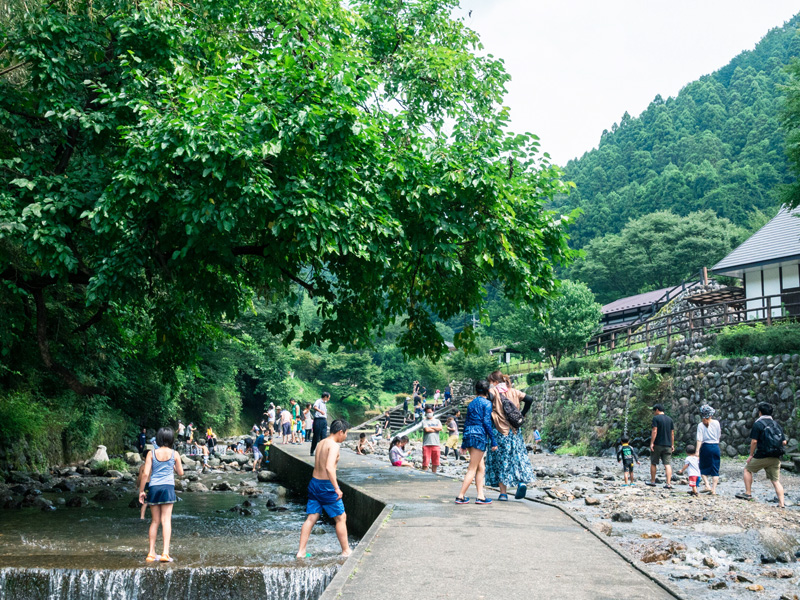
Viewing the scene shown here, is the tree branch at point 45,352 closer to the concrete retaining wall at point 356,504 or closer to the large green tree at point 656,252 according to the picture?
the concrete retaining wall at point 356,504

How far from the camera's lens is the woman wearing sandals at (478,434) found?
9.26m

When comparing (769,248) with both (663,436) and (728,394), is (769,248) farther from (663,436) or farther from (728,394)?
(663,436)

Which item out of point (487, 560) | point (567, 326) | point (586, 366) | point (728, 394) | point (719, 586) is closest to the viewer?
point (487, 560)

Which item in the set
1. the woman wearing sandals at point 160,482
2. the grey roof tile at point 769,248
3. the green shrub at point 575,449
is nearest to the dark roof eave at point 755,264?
the grey roof tile at point 769,248

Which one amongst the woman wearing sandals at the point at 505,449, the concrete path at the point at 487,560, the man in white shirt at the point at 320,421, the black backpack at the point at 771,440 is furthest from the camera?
the man in white shirt at the point at 320,421

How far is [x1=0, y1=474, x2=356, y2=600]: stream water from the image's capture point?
23.3ft

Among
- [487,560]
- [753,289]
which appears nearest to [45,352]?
[487,560]

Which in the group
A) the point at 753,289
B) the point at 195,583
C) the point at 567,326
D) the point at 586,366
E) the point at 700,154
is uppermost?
the point at 700,154

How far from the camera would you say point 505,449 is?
10.0 metres

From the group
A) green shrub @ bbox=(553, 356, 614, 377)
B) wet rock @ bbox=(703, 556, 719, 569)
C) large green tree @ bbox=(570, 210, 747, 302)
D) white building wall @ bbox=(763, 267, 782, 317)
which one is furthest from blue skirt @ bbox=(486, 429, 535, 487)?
large green tree @ bbox=(570, 210, 747, 302)

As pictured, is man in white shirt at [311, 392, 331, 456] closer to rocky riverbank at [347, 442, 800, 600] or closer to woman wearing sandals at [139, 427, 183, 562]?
rocky riverbank at [347, 442, 800, 600]

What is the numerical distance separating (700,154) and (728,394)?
182ft

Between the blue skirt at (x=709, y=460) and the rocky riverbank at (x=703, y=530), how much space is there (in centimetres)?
49

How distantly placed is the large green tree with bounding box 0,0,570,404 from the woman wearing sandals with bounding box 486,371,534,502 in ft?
7.17
